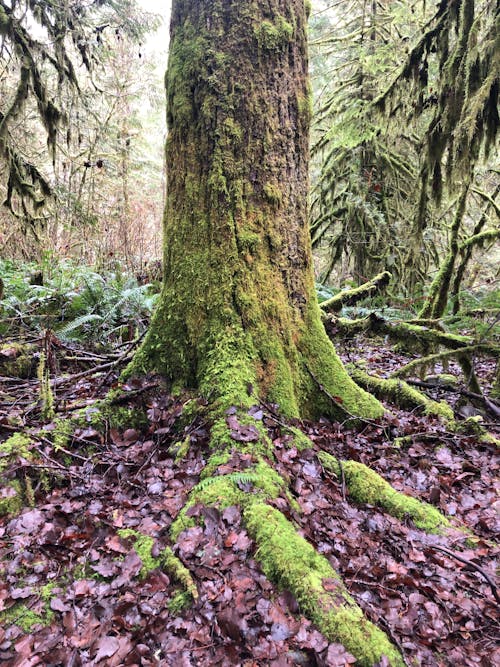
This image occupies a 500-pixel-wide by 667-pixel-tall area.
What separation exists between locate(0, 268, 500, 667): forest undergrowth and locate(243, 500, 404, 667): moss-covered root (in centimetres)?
6

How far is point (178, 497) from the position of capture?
2.36 m

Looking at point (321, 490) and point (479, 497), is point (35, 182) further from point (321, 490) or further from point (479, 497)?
point (479, 497)

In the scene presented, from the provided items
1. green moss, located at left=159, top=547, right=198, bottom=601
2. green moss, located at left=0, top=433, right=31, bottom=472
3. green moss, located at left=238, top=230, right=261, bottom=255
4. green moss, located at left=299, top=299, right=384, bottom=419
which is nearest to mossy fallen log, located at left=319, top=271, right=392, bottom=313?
green moss, located at left=299, top=299, right=384, bottom=419

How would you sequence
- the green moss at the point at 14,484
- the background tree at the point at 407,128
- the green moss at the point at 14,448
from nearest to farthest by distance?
the green moss at the point at 14,484
the green moss at the point at 14,448
the background tree at the point at 407,128

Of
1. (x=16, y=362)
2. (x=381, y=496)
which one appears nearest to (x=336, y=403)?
(x=381, y=496)

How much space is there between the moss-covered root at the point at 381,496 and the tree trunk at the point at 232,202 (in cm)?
53

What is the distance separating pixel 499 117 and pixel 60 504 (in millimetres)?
5042

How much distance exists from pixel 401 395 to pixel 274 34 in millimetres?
3445

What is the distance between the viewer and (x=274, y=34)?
123 inches

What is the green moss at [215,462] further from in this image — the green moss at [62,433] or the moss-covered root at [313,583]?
the green moss at [62,433]

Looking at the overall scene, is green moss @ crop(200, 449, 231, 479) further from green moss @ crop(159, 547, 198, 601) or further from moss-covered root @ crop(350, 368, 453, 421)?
moss-covered root @ crop(350, 368, 453, 421)

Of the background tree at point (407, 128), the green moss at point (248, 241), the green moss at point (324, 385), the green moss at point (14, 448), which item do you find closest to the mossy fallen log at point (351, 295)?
the background tree at point (407, 128)

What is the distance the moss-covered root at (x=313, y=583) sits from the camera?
163 cm

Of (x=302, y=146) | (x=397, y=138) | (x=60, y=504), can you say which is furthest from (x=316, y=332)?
(x=397, y=138)
